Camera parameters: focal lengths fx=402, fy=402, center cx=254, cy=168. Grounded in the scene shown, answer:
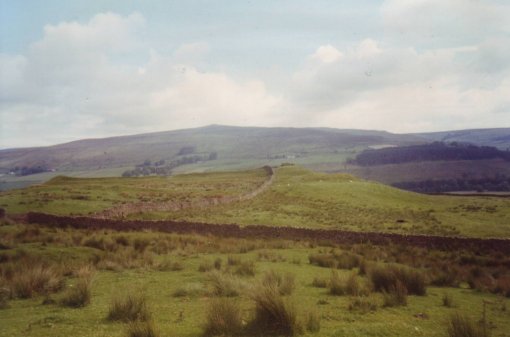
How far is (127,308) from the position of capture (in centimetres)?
879

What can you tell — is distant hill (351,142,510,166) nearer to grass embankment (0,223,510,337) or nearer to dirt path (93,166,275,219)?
dirt path (93,166,275,219)

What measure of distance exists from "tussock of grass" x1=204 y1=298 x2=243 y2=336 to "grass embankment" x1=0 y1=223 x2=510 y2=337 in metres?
0.02

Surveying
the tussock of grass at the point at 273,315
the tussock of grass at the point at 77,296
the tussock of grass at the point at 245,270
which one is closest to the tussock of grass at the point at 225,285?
the tussock of grass at the point at 245,270

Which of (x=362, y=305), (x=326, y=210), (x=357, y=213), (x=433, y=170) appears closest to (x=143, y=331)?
(x=362, y=305)

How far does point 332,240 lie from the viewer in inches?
1005

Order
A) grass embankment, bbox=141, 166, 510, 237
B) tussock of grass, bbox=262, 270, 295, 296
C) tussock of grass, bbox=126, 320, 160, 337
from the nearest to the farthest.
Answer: tussock of grass, bbox=126, 320, 160, 337
tussock of grass, bbox=262, 270, 295, 296
grass embankment, bbox=141, 166, 510, 237

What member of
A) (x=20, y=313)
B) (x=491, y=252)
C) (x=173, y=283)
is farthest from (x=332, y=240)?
(x=20, y=313)

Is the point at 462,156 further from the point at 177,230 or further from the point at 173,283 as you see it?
the point at 173,283

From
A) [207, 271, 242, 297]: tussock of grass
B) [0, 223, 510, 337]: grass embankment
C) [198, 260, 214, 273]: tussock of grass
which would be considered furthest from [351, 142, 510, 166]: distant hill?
[207, 271, 242, 297]: tussock of grass

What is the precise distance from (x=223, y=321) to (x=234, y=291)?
134 inches

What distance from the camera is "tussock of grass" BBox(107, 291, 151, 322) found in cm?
862

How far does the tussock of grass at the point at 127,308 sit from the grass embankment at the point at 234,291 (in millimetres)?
23

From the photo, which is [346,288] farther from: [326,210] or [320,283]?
[326,210]

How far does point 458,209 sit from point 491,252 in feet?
86.9
